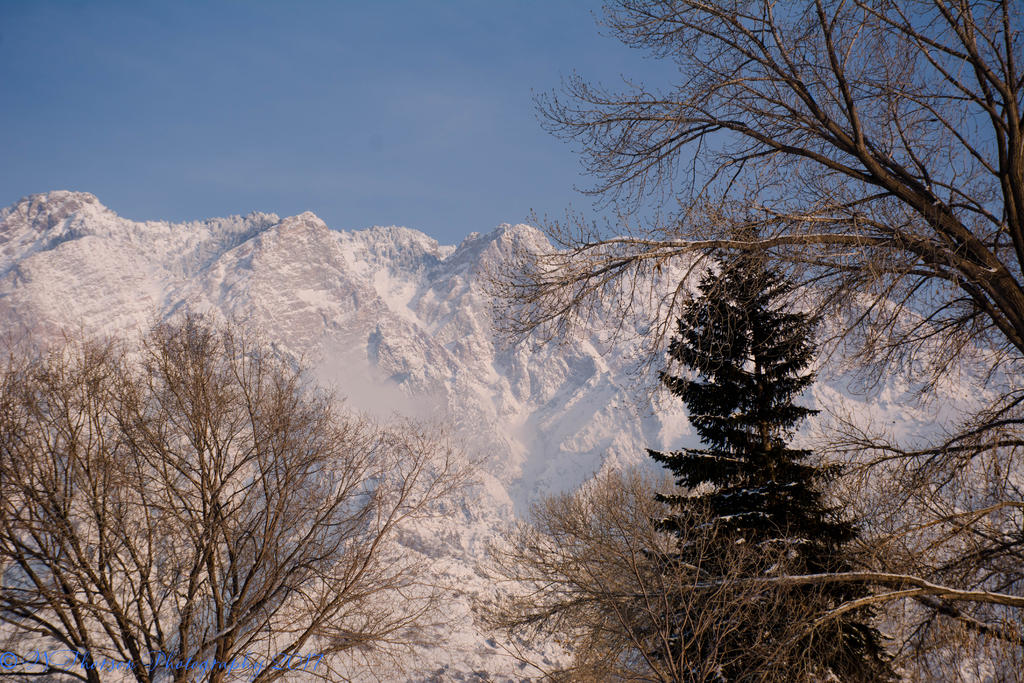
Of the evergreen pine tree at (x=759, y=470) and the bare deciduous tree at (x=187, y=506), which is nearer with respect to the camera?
the bare deciduous tree at (x=187, y=506)

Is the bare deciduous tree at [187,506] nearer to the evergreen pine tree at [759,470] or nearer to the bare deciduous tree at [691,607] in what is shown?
the bare deciduous tree at [691,607]

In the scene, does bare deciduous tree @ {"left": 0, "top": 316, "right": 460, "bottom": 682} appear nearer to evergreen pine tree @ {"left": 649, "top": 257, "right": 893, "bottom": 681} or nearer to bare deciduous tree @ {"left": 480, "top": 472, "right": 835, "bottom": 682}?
bare deciduous tree @ {"left": 480, "top": 472, "right": 835, "bottom": 682}

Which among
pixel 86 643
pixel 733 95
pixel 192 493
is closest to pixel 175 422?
pixel 192 493

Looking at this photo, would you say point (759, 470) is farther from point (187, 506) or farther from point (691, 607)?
point (187, 506)

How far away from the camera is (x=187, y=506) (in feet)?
28.9

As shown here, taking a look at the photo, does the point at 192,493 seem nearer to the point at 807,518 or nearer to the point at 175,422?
the point at 175,422

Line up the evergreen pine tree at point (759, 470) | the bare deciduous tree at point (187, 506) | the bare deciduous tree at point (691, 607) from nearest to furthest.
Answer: the bare deciduous tree at point (691, 607)
the bare deciduous tree at point (187, 506)
the evergreen pine tree at point (759, 470)

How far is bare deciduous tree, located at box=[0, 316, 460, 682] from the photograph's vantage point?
7910mm

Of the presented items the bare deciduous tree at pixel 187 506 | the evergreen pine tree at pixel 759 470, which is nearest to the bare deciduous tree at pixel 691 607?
the evergreen pine tree at pixel 759 470

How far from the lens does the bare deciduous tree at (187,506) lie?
7910 mm

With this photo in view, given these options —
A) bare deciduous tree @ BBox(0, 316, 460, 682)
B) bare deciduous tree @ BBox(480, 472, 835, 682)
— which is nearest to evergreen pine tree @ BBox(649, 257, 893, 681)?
bare deciduous tree @ BBox(480, 472, 835, 682)

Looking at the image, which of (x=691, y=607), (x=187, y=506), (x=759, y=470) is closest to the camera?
(x=691, y=607)

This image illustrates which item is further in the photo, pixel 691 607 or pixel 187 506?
pixel 187 506

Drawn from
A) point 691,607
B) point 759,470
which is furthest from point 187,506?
point 759,470
